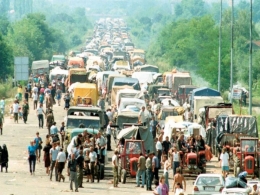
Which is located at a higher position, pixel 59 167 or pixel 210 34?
pixel 210 34

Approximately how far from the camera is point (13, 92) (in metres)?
80.8

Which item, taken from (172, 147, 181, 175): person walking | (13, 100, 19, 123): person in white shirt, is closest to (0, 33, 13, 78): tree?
(13, 100, 19, 123): person in white shirt

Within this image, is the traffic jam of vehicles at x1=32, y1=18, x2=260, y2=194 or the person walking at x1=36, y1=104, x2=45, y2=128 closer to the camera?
the traffic jam of vehicles at x1=32, y1=18, x2=260, y2=194

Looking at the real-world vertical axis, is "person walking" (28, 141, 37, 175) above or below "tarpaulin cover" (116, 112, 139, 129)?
below

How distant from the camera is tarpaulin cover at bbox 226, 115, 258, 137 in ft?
151

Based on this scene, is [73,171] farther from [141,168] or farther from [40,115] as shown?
[40,115]

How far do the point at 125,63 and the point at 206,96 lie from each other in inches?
1480

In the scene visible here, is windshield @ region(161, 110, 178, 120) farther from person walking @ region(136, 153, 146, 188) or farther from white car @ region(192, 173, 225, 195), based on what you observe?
white car @ region(192, 173, 225, 195)

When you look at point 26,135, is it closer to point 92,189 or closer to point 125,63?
point 92,189

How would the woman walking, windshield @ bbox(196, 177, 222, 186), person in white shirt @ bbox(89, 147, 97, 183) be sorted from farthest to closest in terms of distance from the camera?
the woman walking → person in white shirt @ bbox(89, 147, 97, 183) → windshield @ bbox(196, 177, 222, 186)

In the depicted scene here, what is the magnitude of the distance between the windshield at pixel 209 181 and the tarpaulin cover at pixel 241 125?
11.4m

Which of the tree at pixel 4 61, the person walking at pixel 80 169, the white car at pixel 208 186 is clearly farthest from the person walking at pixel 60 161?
the tree at pixel 4 61

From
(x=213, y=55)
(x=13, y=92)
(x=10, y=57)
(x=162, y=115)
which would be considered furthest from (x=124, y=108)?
(x=10, y=57)

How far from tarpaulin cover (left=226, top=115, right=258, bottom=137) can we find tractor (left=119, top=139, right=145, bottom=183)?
6950 mm
